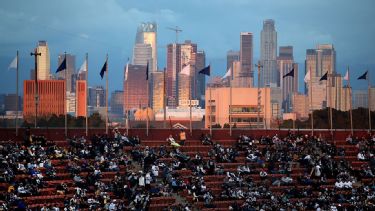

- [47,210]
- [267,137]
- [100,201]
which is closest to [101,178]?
[100,201]

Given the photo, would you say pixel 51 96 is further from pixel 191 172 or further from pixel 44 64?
Result: pixel 191 172

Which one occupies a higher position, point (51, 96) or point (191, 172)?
point (51, 96)

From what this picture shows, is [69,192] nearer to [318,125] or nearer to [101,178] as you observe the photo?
[101,178]

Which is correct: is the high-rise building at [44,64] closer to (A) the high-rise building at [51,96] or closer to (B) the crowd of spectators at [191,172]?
(A) the high-rise building at [51,96]

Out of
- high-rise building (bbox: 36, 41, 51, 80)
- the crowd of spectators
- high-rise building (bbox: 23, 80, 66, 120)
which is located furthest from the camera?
high-rise building (bbox: 23, 80, 66, 120)

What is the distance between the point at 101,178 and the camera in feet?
130

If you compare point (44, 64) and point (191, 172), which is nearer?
point (191, 172)

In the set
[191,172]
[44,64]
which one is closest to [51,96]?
[44,64]

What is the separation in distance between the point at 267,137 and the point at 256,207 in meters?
9.99

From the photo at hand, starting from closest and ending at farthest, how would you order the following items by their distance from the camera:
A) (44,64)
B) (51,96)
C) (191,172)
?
(191,172) < (44,64) < (51,96)

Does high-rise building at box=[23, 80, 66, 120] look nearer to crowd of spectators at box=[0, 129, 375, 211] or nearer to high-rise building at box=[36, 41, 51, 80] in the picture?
high-rise building at box=[36, 41, 51, 80]

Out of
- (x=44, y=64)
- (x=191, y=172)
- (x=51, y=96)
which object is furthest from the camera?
(x=51, y=96)

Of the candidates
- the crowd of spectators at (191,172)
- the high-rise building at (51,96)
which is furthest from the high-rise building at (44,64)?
the crowd of spectators at (191,172)

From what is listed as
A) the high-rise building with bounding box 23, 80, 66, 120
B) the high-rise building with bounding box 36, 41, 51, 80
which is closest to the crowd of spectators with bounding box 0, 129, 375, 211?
the high-rise building with bounding box 36, 41, 51, 80
